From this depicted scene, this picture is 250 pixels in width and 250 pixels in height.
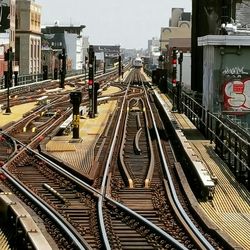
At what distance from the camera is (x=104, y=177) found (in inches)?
559

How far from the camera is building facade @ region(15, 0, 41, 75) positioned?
88.8 metres

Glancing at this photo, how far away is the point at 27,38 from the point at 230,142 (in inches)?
3071

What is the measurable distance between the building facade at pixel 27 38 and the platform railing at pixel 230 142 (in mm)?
65880

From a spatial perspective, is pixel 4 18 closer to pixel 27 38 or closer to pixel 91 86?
pixel 27 38

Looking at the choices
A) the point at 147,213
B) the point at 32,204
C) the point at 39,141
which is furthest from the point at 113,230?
the point at 39,141

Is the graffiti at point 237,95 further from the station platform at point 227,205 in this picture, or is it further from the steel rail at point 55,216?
the steel rail at point 55,216

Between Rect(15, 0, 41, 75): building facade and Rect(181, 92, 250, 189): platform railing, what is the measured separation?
65.9 metres

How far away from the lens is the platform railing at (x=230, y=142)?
14.4 m

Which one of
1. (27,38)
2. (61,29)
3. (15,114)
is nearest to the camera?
(15,114)

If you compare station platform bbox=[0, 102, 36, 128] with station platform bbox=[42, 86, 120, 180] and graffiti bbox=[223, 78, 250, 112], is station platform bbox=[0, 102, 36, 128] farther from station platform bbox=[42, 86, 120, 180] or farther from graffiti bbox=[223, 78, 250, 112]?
graffiti bbox=[223, 78, 250, 112]

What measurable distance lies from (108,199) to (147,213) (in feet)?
3.47

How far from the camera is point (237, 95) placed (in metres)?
20.5

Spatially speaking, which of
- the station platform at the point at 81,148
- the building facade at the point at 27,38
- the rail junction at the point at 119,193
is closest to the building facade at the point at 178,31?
the building facade at the point at 27,38

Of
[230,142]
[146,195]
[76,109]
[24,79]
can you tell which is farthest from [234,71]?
[24,79]
